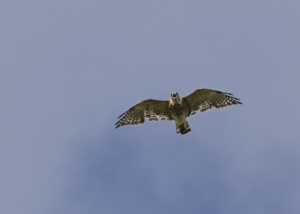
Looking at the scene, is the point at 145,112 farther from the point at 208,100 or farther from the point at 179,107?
the point at 208,100

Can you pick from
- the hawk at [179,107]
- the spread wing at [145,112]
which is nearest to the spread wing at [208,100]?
the hawk at [179,107]

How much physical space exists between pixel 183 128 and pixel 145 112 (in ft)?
6.49

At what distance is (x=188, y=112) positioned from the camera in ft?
65.1

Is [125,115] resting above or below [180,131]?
above

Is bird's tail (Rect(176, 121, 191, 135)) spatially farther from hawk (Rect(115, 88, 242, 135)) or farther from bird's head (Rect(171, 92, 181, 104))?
bird's head (Rect(171, 92, 181, 104))

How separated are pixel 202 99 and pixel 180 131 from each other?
1852mm

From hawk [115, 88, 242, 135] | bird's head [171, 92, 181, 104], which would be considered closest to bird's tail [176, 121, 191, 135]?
hawk [115, 88, 242, 135]

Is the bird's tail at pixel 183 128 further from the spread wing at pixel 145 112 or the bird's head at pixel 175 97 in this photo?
the bird's head at pixel 175 97

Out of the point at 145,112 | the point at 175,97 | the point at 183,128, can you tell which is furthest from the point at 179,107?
the point at 145,112

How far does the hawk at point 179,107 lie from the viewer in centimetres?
1943

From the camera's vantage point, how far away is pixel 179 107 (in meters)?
19.2

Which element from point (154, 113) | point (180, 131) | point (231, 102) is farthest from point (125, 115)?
point (231, 102)

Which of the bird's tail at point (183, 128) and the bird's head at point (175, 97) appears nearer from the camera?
the bird's head at point (175, 97)

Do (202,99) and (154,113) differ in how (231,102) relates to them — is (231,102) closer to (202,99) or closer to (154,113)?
(202,99)
